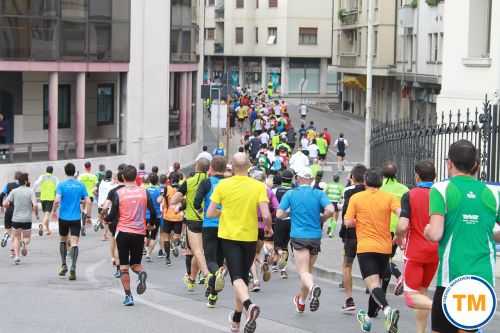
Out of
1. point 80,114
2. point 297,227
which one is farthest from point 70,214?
point 80,114

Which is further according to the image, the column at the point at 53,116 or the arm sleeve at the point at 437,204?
the column at the point at 53,116

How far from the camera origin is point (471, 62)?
20.2 meters

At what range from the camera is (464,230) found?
7.50 m

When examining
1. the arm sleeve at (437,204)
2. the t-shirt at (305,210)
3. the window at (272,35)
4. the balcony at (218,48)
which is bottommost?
the t-shirt at (305,210)

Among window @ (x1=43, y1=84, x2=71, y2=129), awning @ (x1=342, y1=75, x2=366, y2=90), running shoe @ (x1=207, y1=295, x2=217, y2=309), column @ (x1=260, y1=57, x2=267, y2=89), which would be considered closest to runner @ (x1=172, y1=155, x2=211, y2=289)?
running shoe @ (x1=207, y1=295, x2=217, y2=309)

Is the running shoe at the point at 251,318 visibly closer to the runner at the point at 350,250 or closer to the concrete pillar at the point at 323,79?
the runner at the point at 350,250

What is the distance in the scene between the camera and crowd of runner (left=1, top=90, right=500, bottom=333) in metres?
7.54

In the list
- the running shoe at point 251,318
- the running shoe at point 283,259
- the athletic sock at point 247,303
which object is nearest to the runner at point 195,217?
the running shoe at point 283,259

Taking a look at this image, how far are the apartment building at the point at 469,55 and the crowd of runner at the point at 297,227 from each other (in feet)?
14.5

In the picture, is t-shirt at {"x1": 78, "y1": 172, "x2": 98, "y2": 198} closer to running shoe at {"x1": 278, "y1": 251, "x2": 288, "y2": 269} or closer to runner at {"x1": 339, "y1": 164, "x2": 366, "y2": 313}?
→ running shoe at {"x1": 278, "y1": 251, "x2": 288, "y2": 269}

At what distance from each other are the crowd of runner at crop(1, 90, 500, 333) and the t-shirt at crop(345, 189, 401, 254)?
0.03 feet

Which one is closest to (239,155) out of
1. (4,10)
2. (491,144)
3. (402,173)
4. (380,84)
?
(491,144)

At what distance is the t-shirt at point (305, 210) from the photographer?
12641mm

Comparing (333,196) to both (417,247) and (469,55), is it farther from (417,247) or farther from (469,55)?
(417,247)
